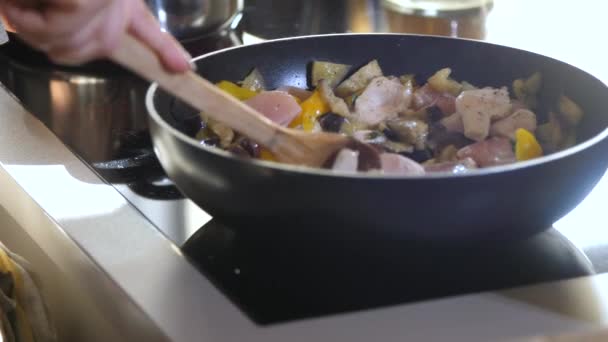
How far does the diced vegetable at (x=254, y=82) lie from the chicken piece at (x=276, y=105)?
8 cm

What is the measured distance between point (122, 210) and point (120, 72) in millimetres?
426

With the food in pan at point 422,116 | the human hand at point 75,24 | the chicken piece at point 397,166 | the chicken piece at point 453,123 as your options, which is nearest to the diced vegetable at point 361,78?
the food in pan at point 422,116

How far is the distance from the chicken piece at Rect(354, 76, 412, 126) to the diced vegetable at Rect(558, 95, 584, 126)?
16cm

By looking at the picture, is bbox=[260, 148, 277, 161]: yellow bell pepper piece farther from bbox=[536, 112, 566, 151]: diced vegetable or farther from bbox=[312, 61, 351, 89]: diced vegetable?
bbox=[536, 112, 566, 151]: diced vegetable

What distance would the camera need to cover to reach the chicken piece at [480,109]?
0.93 m

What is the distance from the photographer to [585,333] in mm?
707

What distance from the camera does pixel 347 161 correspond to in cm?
79

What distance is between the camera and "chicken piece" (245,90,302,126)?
0.92 m

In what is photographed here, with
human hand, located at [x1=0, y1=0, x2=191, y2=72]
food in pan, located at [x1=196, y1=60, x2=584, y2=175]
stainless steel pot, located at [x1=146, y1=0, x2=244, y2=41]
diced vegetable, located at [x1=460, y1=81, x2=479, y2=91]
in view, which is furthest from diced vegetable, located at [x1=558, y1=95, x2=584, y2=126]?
stainless steel pot, located at [x1=146, y1=0, x2=244, y2=41]

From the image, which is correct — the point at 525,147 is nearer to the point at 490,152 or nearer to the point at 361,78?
the point at 490,152

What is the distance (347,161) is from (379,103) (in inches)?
8.1

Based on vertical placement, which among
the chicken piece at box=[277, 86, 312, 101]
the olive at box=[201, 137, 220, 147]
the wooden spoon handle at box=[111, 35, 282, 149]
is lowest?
the olive at box=[201, 137, 220, 147]

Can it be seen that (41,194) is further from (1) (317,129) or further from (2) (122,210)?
(1) (317,129)

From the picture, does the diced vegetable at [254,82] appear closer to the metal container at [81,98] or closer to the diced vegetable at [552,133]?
the metal container at [81,98]
